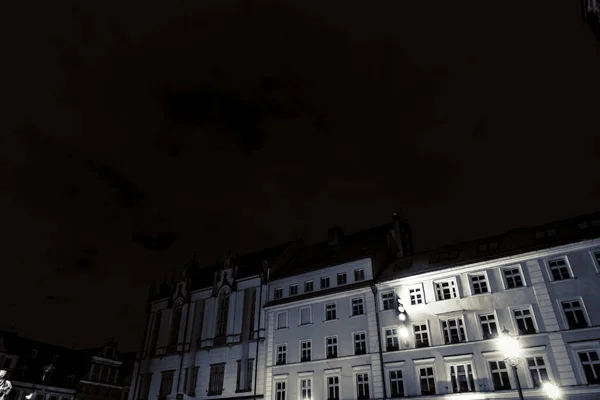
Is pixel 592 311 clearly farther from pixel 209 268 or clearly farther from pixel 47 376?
pixel 47 376

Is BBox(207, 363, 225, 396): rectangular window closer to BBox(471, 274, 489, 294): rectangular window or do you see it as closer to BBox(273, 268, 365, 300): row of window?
BBox(273, 268, 365, 300): row of window

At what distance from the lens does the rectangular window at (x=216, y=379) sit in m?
43.6

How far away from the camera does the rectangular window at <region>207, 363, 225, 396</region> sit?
143 ft

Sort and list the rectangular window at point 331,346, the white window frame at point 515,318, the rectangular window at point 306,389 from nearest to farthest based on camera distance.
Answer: the white window frame at point 515,318, the rectangular window at point 306,389, the rectangular window at point 331,346

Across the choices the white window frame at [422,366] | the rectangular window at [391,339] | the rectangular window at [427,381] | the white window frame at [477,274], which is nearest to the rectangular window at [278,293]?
the rectangular window at [391,339]

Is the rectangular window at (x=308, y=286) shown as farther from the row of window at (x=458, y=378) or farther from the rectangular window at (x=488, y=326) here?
the rectangular window at (x=488, y=326)

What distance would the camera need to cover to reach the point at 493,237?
3647 cm

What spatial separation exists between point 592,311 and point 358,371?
59.9 feet

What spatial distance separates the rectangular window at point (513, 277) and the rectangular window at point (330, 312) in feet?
51.1

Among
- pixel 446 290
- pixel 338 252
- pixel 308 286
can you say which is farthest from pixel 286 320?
pixel 446 290

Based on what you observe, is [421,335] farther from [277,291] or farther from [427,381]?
[277,291]

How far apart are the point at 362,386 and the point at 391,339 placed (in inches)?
182

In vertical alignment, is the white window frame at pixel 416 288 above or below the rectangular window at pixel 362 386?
above

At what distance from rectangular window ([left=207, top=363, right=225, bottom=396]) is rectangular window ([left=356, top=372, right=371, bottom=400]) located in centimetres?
1625
